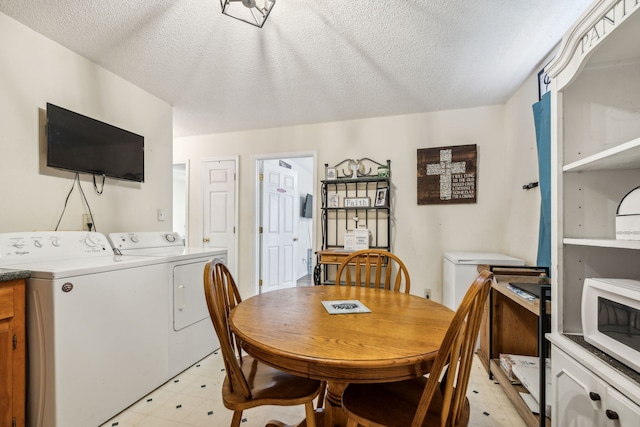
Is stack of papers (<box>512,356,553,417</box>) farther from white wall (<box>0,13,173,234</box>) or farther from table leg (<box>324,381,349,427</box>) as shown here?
white wall (<box>0,13,173,234</box>)

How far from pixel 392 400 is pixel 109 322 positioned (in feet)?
5.25

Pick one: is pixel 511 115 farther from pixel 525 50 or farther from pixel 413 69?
pixel 413 69

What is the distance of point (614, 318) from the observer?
95cm

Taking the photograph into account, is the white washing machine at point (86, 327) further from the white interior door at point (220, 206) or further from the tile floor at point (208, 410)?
the white interior door at point (220, 206)

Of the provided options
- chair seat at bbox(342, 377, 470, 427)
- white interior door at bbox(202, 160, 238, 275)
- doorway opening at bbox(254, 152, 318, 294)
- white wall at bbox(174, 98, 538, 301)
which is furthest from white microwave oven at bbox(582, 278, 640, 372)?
white interior door at bbox(202, 160, 238, 275)

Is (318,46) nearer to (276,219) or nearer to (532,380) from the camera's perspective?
(532,380)

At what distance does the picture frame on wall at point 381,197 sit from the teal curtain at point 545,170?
1.55 metres

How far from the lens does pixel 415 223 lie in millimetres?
3275

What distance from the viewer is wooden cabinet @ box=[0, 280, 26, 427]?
Result: 1.30 m

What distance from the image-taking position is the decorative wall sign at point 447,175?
3092 millimetres

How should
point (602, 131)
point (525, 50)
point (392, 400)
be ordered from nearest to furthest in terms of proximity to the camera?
point (392, 400)
point (602, 131)
point (525, 50)

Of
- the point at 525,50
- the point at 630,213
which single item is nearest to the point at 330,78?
the point at 525,50

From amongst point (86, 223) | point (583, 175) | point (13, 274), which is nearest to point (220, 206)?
point (86, 223)

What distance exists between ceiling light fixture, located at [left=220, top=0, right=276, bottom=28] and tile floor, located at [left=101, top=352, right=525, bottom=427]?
229 cm
